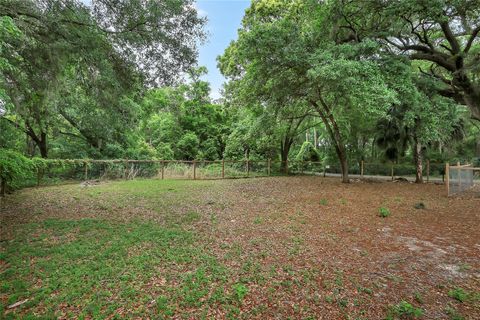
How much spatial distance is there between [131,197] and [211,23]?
5.85 meters

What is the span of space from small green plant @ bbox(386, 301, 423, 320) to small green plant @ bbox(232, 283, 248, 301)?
1.49 m

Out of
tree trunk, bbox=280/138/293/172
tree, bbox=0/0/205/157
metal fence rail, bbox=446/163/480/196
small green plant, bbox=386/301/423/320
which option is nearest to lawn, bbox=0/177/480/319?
small green plant, bbox=386/301/423/320

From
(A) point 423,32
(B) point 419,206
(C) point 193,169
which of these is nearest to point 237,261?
(B) point 419,206

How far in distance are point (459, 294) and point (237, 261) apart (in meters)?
Answer: 2.71

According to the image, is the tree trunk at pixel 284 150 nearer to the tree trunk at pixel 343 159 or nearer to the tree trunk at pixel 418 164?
→ the tree trunk at pixel 343 159

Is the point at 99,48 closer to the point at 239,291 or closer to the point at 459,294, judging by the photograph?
the point at 239,291

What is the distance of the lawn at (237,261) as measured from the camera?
269 cm

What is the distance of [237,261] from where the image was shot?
3.74 metres

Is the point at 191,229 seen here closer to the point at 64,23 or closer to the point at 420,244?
the point at 420,244

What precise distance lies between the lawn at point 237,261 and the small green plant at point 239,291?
13 millimetres

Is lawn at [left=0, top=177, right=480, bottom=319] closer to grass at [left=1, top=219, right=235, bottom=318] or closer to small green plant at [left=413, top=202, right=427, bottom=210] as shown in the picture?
grass at [left=1, top=219, right=235, bottom=318]

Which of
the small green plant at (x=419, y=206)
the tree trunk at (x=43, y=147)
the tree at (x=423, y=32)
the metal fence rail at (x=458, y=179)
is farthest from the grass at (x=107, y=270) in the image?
the tree trunk at (x=43, y=147)

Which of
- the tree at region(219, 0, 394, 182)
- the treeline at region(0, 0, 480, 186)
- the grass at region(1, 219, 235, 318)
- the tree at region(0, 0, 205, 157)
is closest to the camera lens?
the grass at region(1, 219, 235, 318)

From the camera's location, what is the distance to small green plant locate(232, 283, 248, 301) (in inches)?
112
